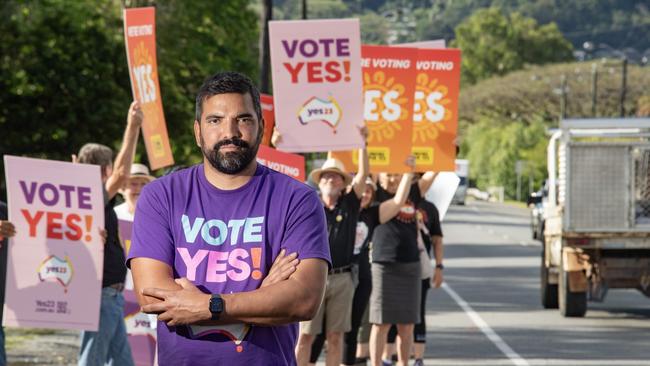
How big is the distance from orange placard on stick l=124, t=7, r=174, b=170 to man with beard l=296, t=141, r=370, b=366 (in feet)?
3.59

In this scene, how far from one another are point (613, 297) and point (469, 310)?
320 cm

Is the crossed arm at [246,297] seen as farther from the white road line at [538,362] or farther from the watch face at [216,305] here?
the white road line at [538,362]

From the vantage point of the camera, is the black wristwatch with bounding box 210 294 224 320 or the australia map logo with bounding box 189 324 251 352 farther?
the australia map logo with bounding box 189 324 251 352

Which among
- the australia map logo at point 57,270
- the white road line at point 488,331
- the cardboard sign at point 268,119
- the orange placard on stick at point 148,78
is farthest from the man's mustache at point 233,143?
the white road line at point 488,331

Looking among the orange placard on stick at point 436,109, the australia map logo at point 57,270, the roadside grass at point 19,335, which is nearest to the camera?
the australia map logo at point 57,270

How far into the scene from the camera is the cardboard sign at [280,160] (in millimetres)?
11016

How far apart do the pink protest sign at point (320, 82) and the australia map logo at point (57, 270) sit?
6.39 feet

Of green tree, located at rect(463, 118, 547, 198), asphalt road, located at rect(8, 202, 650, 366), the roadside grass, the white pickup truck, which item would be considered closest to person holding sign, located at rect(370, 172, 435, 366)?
asphalt road, located at rect(8, 202, 650, 366)

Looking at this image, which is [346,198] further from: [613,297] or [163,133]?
[613,297]

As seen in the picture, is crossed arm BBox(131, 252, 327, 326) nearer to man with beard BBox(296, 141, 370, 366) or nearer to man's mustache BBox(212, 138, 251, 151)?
man's mustache BBox(212, 138, 251, 151)

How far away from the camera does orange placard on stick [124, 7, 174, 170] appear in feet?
34.7

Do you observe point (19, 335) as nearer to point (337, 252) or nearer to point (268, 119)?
point (268, 119)

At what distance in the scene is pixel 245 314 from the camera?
196 inches

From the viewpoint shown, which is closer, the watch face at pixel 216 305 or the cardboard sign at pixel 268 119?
the watch face at pixel 216 305
